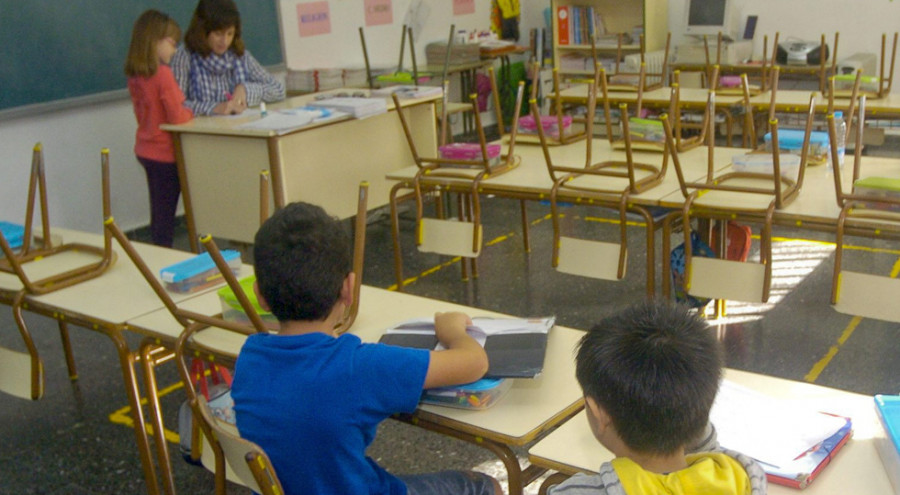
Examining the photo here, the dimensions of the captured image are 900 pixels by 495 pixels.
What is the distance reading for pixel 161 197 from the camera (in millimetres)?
4172

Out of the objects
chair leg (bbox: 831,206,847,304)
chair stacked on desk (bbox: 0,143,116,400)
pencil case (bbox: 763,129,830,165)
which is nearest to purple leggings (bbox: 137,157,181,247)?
chair stacked on desk (bbox: 0,143,116,400)

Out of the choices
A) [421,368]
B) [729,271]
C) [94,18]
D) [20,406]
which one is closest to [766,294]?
[729,271]

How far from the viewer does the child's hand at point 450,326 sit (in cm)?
170

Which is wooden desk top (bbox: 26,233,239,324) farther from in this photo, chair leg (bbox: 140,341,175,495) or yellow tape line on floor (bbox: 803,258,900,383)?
yellow tape line on floor (bbox: 803,258,900,383)

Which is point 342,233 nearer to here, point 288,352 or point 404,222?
point 288,352

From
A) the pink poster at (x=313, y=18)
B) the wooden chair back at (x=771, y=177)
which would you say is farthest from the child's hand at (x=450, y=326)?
the pink poster at (x=313, y=18)

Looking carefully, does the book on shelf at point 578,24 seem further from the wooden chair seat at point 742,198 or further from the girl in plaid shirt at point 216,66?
the wooden chair seat at point 742,198

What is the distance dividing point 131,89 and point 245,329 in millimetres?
2561

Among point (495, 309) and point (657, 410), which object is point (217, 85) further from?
point (657, 410)

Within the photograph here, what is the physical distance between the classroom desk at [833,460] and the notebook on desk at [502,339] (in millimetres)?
138

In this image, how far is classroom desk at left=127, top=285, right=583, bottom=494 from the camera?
1.53 metres

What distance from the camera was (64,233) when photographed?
2.88 metres

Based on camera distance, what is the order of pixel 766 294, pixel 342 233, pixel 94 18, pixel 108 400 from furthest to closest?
1. pixel 94 18
2. pixel 108 400
3. pixel 766 294
4. pixel 342 233

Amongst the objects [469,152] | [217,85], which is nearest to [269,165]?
[217,85]
